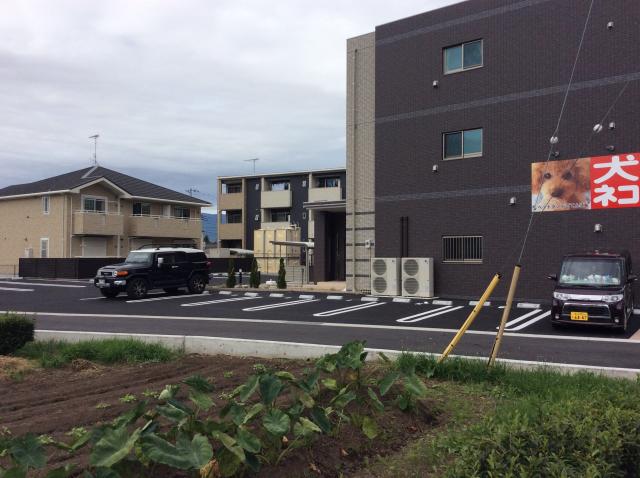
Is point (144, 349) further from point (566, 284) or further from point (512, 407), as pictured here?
point (566, 284)

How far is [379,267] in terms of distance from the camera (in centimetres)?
2170

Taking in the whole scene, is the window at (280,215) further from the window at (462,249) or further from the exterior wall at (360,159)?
the window at (462,249)

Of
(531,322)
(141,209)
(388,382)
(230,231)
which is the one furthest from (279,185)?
(388,382)

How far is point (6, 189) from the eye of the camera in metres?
44.5

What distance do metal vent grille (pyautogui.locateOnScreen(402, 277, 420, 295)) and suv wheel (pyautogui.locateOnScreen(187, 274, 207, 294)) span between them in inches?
353

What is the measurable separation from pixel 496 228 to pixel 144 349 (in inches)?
563

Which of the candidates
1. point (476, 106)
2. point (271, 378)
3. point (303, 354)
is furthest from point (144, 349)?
point (476, 106)

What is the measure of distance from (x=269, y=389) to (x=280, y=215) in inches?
2072

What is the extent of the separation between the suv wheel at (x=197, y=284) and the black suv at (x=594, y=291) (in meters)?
15.1

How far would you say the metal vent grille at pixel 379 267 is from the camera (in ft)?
70.9

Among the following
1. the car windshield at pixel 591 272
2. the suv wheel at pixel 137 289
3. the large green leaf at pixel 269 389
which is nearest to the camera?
the large green leaf at pixel 269 389

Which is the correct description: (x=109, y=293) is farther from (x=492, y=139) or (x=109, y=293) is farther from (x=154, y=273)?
(x=492, y=139)

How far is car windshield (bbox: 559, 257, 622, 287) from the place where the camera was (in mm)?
13520

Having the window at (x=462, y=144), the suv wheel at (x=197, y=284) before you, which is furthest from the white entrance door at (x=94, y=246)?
the window at (x=462, y=144)
